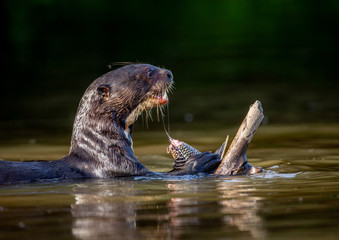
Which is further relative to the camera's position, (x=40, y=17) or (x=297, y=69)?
(x=40, y=17)

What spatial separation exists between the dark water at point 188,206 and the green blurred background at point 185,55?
3.67 meters

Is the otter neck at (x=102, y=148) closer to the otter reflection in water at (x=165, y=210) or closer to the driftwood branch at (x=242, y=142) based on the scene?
the otter reflection in water at (x=165, y=210)

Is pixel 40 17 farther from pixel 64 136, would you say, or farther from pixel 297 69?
pixel 64 136

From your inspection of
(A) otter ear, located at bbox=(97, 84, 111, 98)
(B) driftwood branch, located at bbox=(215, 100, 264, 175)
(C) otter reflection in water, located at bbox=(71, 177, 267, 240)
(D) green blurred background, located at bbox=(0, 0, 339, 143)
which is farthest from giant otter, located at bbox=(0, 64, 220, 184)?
(D) green blurred background, located at bbox=(0, 0, 339, 143)

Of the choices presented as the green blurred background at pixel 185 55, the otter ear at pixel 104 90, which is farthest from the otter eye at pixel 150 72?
the green blurred background at pixel 185 55

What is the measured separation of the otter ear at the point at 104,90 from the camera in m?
7.53

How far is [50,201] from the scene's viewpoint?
19.9 ft

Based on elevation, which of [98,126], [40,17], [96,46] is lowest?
[98,126]

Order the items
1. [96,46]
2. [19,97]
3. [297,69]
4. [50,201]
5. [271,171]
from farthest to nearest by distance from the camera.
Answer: [96,46]
[297,69]
[19,97]
[271,171]
[50,201]

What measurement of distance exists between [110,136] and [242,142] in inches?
48.9

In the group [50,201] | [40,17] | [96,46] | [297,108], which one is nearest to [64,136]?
[297,108]

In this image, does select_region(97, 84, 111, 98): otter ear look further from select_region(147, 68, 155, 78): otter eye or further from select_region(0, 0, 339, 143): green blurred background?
select_region(0, 0, 339, 143): green blurred background

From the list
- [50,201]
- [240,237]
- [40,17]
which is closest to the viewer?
[240,237]

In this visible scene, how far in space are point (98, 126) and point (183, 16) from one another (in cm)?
2630
